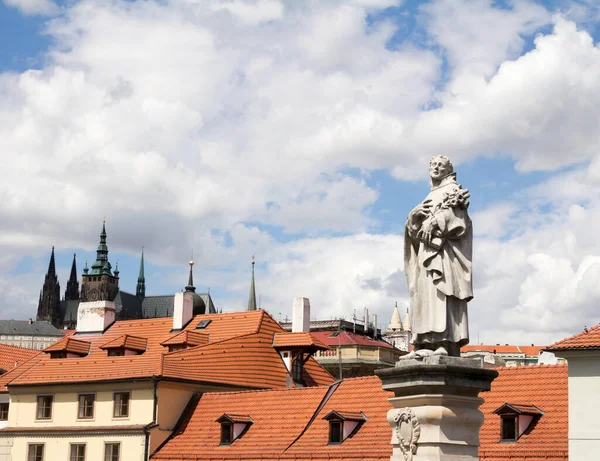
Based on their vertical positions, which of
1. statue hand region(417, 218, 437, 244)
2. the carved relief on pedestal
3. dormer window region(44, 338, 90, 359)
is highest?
dormer window region(44, 338, 90, 359)

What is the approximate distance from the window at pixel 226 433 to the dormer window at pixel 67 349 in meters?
15.5

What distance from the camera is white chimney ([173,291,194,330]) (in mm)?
59094

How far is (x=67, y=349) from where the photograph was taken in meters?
54.2

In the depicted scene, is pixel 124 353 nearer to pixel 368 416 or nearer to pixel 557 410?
pixel 368 416

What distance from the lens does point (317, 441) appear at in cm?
3862

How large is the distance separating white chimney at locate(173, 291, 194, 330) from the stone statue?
4791 centimetres

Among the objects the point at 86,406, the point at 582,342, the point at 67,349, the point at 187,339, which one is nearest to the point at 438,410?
the point at 582,342

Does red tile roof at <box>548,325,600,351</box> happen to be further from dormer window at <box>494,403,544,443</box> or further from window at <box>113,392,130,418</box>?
window at <box>113,392,130,418</box>

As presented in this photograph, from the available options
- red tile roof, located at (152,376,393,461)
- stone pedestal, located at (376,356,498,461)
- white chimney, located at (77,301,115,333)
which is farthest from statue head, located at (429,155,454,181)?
A: white chimney, located at (77,301,115,333)

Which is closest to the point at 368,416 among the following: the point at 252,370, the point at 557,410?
the point at 557,410

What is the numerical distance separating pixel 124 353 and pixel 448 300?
4334cm

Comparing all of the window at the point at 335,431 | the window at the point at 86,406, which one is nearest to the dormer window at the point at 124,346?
the window at the point at 86,406

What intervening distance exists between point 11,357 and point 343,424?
28282 millimetres

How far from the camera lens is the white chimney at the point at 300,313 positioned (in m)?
56.5
